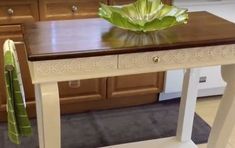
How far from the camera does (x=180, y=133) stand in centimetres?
195

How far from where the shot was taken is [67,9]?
1.98 metres

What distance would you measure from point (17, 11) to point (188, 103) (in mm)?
1106

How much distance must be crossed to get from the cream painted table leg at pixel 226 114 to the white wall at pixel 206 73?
0.74 meters

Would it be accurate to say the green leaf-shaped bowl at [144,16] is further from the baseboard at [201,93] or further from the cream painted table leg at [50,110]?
the baseboard at [201,93]

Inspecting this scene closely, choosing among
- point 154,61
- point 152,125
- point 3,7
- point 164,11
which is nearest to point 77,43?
point 154,61

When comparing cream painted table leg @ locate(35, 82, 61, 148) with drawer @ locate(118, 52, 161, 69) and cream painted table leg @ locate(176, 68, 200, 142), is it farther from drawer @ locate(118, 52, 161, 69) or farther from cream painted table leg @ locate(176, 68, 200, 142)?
cream painted table leg @ locate(176, 68, 200, 142)

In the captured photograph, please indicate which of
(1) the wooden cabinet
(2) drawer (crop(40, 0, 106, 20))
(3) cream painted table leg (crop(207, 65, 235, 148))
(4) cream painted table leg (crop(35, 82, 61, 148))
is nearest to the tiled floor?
(1) the wooden cabinet

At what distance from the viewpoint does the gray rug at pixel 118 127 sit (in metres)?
2.02

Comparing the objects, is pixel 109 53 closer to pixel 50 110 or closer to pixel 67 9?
pixel 50 110

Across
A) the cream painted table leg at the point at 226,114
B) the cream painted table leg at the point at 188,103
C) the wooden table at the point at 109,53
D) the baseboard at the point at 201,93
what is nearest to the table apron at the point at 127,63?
the wooden table at the point at 109,53

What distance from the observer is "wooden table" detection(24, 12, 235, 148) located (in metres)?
1.21

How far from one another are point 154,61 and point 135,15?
0.25m

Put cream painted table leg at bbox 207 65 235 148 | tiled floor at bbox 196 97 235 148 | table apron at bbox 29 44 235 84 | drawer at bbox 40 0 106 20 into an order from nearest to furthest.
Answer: table apron at bbox 29 44 235 84, cream painted table leg at bbox 207 65 235 148, drawer at bbox 40 0 106 20, tiled floor at bbox 196 97 235 148

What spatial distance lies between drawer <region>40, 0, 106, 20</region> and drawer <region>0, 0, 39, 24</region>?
48 millimetres
